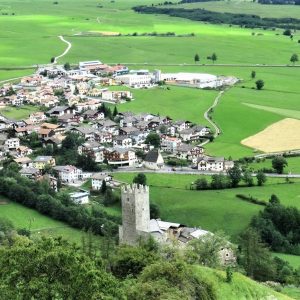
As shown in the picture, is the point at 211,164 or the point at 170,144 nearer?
the point at 211,164

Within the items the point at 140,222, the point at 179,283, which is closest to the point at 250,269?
the point at 140,222

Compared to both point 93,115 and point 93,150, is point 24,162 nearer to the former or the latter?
point 93,150

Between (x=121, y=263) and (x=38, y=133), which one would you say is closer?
(x=121, y=263)

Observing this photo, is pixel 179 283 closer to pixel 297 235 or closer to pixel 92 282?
pixel 92 282

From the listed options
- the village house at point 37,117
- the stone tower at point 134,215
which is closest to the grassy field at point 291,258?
the stone tower at point 134,215

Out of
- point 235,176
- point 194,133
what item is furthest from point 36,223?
point 194,133

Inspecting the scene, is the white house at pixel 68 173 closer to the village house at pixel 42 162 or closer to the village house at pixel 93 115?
the village house at pixel 42 162
